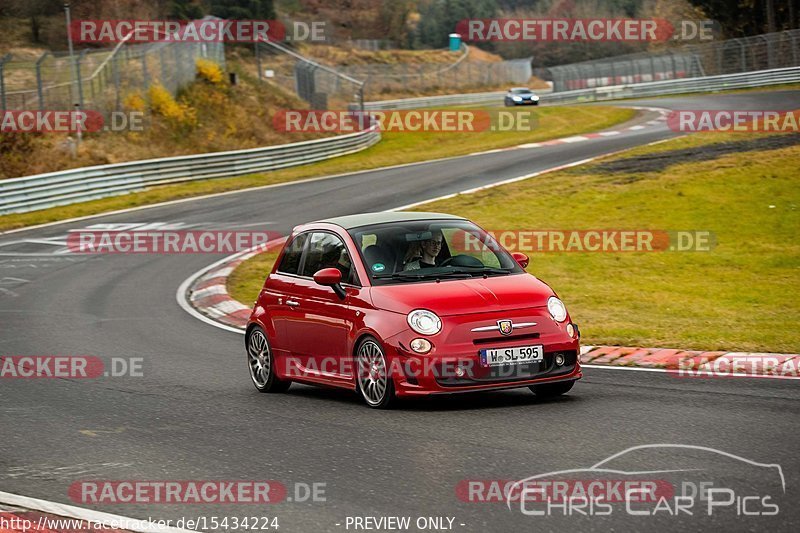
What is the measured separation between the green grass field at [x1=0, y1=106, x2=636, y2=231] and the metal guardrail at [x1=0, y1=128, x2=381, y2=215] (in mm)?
346

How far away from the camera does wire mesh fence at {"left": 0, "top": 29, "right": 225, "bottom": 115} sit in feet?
125

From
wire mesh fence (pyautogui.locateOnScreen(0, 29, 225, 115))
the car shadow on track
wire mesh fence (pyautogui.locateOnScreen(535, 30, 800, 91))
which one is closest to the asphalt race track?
the car shadow on track

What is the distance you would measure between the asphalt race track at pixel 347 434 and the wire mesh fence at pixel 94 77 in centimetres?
2512

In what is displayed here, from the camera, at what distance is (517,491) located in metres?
6.42

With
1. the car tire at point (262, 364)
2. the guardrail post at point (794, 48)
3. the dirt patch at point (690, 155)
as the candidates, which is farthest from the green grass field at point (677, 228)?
the guardrail post at point (794, 48)

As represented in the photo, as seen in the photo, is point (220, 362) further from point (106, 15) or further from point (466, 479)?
point (106, 15)

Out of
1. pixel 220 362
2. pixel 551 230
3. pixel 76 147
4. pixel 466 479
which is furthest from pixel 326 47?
pixel 466 479

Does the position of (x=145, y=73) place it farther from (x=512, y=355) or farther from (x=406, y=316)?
(x=512, y=355)

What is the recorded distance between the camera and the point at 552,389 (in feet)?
31.7

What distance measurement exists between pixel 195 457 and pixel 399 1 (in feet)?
378

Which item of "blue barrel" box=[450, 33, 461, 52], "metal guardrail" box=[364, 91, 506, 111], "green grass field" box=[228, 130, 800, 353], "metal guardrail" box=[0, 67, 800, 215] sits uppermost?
"green grass field" box=[228, 130, 800, 353]

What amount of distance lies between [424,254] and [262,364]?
2.09 meters

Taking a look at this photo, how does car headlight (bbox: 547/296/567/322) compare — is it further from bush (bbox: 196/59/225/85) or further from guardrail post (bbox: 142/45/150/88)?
bush (bbox: 196/59/225/85)

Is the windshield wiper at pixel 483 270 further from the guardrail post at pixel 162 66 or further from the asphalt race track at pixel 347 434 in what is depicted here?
the guardrail post at pixel 162 66
